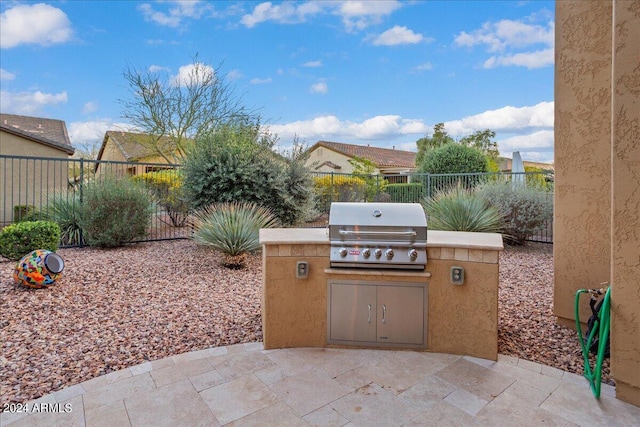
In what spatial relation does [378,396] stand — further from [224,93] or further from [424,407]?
[224,93]

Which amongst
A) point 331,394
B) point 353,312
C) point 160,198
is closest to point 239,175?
point 160,198

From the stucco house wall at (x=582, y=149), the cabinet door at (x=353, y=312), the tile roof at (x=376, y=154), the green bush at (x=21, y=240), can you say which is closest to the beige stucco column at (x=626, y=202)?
the stucco house wall at (x=582, y=149)

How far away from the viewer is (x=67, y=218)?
23.7 ft

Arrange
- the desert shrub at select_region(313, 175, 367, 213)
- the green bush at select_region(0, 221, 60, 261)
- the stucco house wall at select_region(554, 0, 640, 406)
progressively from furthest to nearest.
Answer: the desert shrub at select_region(313, 175, 367, 213) < the green bush at select_region(0, 221, 60, 261) < the stucco house wall at select_region(554, 0, 640, 406)

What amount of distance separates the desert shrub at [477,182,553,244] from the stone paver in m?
5.30

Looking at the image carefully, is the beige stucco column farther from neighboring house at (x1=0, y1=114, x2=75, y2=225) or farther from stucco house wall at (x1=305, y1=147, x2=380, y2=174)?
stucco house wall at (x1=305, y1=147, x2=380, y2=174)

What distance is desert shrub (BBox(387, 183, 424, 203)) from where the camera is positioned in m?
12.9

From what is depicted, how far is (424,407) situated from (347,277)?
1058 mm

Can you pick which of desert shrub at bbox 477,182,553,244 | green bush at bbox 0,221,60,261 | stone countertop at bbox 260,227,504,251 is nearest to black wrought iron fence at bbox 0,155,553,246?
desert shrub at bbox 477,182,553,244

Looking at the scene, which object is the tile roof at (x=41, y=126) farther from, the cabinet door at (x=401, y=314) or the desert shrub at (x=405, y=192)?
the cabinet door at (x=401, y=314)

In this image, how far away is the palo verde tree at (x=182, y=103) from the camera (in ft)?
47.1

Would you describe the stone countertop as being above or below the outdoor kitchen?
above

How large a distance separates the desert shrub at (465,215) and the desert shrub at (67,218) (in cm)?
732

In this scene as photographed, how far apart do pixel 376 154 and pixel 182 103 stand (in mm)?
17870
